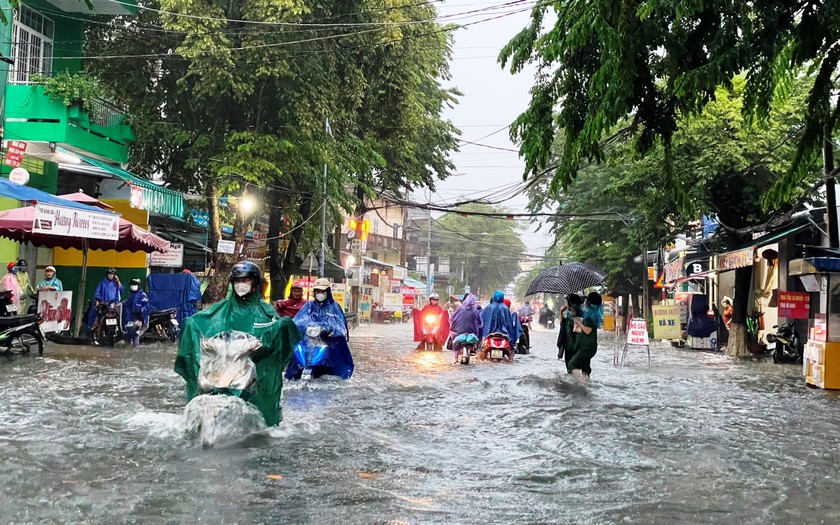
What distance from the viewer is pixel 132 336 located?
18.2 metres

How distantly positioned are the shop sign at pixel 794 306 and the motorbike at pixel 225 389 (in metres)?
13.2

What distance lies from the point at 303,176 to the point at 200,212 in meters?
4.18

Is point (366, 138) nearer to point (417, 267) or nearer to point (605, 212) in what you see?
point (605, 212)

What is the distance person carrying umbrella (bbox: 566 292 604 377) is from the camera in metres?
12.2

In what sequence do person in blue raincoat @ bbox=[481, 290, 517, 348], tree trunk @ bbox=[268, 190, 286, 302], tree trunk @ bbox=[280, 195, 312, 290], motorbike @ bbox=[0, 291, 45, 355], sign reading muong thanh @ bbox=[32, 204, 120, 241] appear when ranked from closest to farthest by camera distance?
motorbike @ bbox=[0, 291, 45, 355] → sign reading muong thanh @ bbox=[32, 204, 120, 241] → person in blue raincoat @ bbox=[481, 290, 517, 348] → tree trunk @ bbox=[268, 190, 286, 302] → tree trunk @ bbox=[280, 195, 312, 290]

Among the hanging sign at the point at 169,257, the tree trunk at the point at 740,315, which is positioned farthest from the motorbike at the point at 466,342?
the hanging sign at the point at 169,257

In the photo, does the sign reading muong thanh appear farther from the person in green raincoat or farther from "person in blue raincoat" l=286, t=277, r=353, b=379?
the person in green raincoat

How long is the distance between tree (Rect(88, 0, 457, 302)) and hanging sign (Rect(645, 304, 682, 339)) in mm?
9786

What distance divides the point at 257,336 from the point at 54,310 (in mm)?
11374

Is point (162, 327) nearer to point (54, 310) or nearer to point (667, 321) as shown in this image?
point (54, 310)

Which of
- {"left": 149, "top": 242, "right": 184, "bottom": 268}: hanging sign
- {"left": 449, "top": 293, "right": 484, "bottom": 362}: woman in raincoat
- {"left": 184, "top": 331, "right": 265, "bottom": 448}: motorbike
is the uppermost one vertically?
{"left": 149, "top": 242, "right": 184, "bottom": 268}: hanging sign

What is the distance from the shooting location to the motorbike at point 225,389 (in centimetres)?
664

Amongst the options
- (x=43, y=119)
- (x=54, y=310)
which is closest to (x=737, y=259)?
(x=54, y=310)

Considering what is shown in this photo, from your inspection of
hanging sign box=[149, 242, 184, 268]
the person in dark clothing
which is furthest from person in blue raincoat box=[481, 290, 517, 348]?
hanging sign box=[149, 242, 184, 268]
